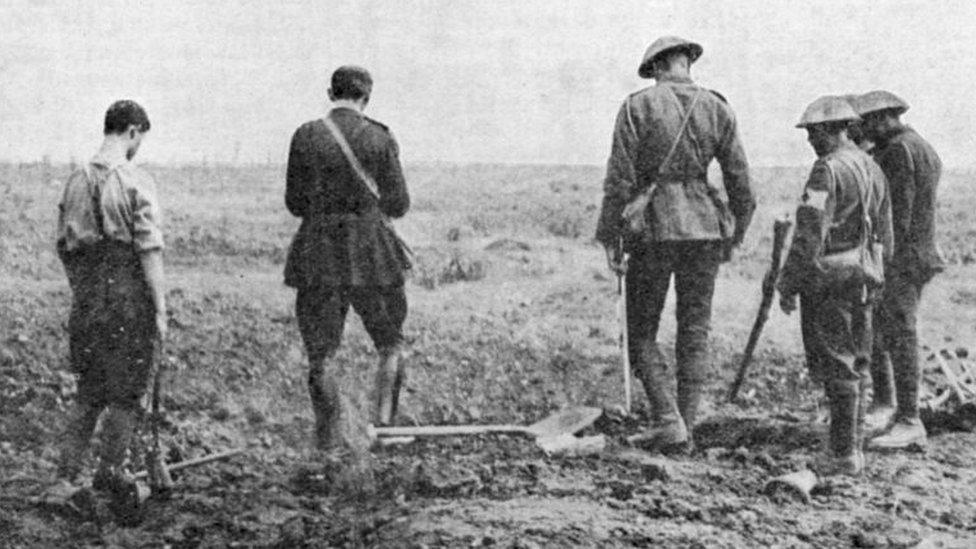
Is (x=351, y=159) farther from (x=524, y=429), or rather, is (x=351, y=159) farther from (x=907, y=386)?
(x=907, y=386)

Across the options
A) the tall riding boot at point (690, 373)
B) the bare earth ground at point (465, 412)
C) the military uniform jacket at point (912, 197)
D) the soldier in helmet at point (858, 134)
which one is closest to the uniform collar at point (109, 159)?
the bare earth ground at point (465, 412)

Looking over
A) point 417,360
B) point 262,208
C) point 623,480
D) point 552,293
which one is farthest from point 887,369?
point 262,208

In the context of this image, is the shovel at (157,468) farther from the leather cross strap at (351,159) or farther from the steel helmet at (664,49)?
the steel helmet at (664,49)

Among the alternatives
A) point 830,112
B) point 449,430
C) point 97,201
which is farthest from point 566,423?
point 97,201

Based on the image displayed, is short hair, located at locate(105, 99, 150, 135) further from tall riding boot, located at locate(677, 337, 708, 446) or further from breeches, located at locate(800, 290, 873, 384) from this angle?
breeches, located at locate(800, 290, 873, 384)

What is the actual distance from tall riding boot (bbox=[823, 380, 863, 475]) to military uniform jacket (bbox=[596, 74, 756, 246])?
3.14 ft

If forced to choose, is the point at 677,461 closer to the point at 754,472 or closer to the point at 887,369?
the point at 754,472

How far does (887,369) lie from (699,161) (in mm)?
1855

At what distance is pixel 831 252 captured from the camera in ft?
18.7

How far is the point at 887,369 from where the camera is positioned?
684 centimetres

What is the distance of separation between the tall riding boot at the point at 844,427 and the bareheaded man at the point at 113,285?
3121 millimetres

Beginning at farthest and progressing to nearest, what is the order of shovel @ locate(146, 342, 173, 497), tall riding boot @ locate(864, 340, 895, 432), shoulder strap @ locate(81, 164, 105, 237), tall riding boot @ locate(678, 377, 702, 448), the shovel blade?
tall riding boot @ locate(864, 340, 895, 432)
the shovel blade
tall riding boot @ locate(678, 377, 702, 448)
shovel @ locate(146, 342, 173, 497)
shoulder strap @ locate(81, 164, 105, 237)

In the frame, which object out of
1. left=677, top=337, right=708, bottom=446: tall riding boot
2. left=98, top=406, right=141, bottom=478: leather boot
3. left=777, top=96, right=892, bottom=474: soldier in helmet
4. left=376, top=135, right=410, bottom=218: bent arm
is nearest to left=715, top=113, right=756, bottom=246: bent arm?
left=777, top=96, right=892, bottom=474: soldier in helmet

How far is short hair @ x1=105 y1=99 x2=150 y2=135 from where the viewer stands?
195 inches
